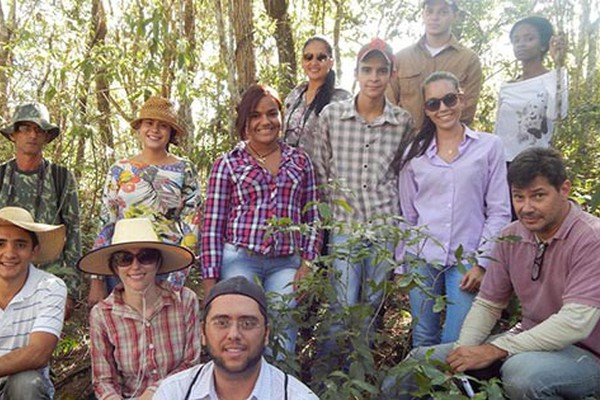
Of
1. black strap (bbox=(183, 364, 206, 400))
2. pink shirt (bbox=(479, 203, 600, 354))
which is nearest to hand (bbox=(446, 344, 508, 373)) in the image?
pink shirt (bbox=(479, 203, 600, 354))

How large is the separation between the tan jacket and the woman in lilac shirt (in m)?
0.85

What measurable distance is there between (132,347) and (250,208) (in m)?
1.20

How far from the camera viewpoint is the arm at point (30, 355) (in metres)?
3.67

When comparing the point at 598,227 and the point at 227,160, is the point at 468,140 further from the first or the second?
the point at 227,160

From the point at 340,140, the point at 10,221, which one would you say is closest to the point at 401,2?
the point at 340,140

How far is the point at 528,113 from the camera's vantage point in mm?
5043

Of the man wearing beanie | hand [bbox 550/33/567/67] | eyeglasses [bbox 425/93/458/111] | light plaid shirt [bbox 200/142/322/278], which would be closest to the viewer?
the man wearing beanie

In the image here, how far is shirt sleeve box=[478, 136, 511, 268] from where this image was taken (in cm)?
411

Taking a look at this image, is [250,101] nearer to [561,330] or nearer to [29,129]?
[29,129]

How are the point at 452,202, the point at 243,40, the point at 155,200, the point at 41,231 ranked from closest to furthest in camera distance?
the point at 41,231, the point at 452,202, the point at 155,200, the point at 243,40

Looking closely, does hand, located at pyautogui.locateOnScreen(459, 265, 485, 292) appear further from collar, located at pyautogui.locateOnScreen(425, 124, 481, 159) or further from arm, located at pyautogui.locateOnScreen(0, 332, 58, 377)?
arm, located at pyautogui.locateOnScreen(0, 332, 58, 377)

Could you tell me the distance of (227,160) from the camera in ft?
14.4

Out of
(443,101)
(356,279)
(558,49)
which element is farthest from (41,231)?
(558,49)

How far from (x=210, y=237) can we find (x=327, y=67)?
1.82 m
